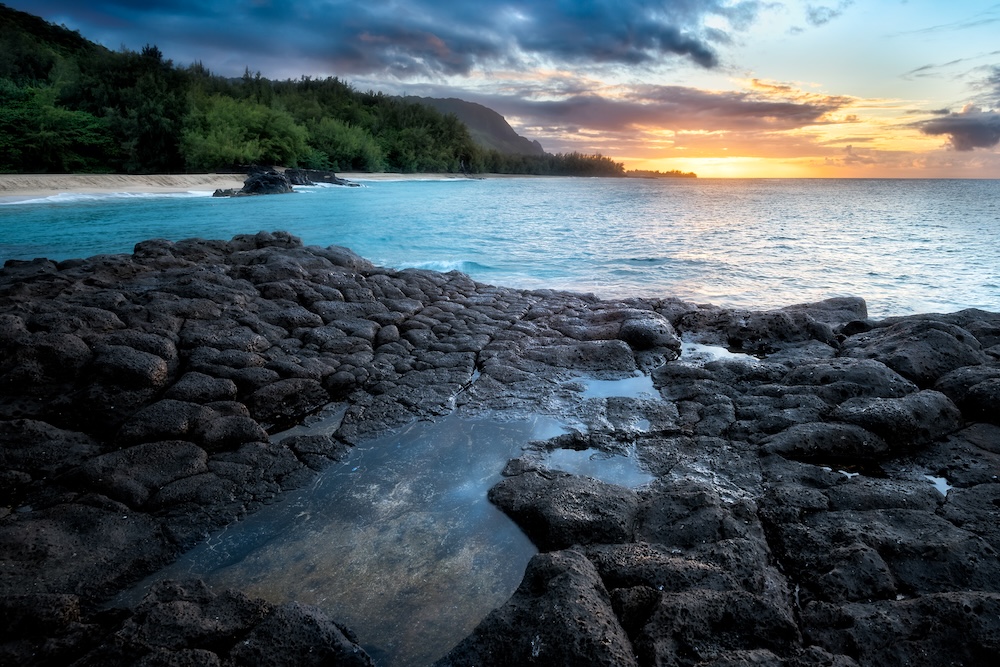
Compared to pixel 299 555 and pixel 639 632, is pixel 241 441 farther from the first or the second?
pixel 639 632

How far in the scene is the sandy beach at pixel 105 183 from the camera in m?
28.4

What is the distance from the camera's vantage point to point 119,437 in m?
4.46

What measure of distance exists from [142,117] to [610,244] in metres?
41.8

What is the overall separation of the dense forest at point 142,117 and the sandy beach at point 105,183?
563 centimetres

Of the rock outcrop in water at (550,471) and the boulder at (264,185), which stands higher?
the boulder at (264,185)

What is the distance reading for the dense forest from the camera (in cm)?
3600

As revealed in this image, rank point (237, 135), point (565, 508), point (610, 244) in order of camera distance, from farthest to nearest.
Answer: point (237, 135) → point (610, 244) → point (565, 508)

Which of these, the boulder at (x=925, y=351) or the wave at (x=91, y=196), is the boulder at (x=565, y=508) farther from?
the wave at (x=91, y=196)

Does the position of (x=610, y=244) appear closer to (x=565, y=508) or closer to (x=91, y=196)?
(x=565, y=508)

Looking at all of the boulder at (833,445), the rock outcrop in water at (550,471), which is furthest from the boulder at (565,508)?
the boulder at (833,445)

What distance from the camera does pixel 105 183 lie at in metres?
32.8

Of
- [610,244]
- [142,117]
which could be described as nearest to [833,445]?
[610,244]

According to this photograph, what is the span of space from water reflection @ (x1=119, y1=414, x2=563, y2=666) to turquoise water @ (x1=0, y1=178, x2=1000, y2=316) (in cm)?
876

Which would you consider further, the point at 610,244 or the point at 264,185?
the point at 264,185
